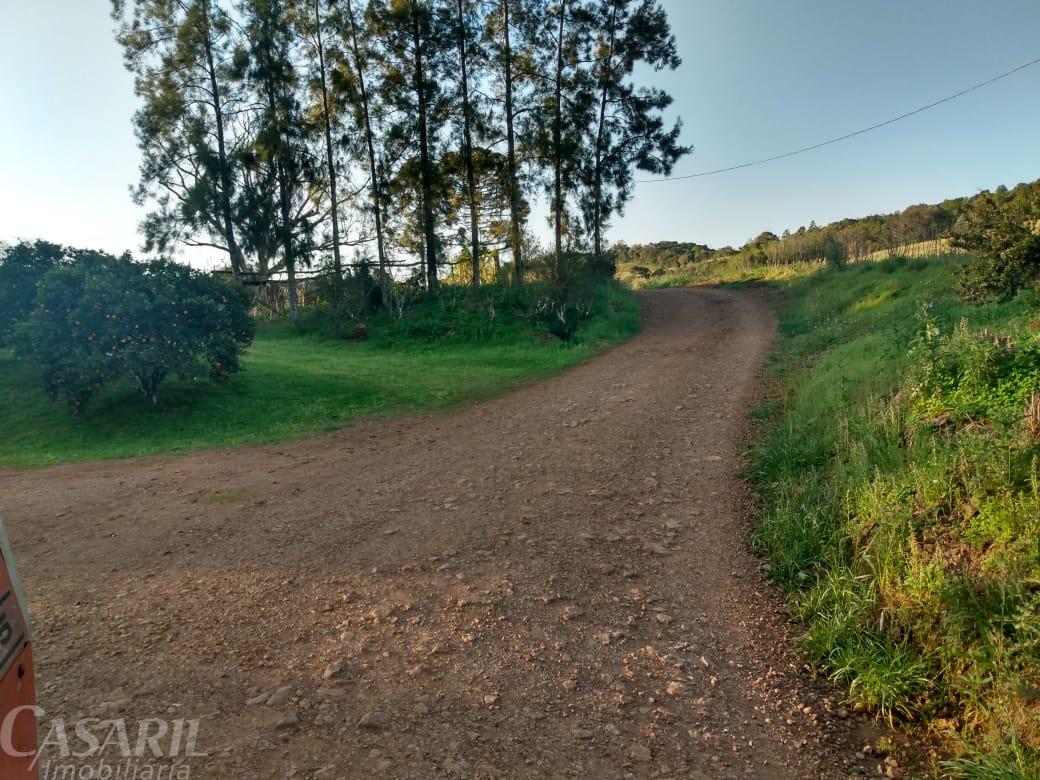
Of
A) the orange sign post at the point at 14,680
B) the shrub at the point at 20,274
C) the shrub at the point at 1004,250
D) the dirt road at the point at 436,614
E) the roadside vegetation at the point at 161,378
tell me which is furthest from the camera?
the shrub at the point at 20,274

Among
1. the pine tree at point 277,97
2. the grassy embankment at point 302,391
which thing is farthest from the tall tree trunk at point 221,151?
the grassy embankment at point 302,391

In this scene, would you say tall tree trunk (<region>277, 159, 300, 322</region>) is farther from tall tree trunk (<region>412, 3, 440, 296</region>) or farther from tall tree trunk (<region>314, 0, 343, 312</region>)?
tall tree trunk (<region>412, 3, 440, 296</region>)

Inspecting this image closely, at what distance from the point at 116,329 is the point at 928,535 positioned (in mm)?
10924

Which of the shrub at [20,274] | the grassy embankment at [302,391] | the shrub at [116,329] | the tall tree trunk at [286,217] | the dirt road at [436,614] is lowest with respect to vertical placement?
the dirt road at [436,614]

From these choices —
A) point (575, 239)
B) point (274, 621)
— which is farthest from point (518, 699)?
point (575, 239)

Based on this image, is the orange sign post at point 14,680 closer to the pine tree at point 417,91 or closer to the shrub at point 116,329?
the shrub at point 116,329

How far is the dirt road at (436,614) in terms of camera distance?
9.05 ft

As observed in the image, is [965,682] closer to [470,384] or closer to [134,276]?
[470,384]

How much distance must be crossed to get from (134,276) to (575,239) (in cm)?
1282

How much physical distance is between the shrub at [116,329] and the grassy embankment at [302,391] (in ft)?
1.98

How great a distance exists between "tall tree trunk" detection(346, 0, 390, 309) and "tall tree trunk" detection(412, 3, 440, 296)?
1410 millimetres

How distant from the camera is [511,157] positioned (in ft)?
67.4

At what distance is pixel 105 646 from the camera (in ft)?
11.5

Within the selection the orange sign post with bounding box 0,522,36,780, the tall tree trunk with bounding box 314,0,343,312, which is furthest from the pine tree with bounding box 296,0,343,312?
the orange sign post with bounding box 0,522,36,780
